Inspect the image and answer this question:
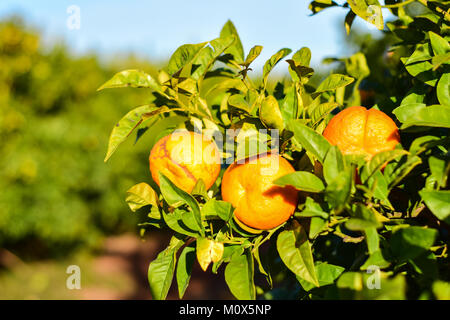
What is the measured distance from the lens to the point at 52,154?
10.5 ft

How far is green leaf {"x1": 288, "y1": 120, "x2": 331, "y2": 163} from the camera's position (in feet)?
1.82

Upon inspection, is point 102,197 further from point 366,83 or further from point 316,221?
point 316,221

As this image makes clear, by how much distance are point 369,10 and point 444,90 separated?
0.66ft

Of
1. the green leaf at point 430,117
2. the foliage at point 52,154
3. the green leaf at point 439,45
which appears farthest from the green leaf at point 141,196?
the foliage at point 52,154

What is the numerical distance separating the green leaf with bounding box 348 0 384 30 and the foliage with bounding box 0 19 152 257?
9.64ft

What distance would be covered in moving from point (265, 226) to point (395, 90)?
53 centimetres

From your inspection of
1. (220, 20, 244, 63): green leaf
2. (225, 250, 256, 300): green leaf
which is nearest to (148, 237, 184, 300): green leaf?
(225, 250, 256, 300): green leaf

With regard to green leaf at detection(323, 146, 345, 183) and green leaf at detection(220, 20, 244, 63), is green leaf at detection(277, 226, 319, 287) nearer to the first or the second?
green leaf at detection(323, 146, 345, 183)

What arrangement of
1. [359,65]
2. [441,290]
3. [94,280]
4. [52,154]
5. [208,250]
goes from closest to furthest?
1. [441,290]
2. [208,250]
3. [359,65]
4. [52,154]
5. [94,280]

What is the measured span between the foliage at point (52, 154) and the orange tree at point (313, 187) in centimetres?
269

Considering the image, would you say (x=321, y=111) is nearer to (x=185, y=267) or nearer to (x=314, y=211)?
(x=314, y=211)

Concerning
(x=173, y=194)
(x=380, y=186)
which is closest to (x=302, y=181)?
(x=380, y=186)
